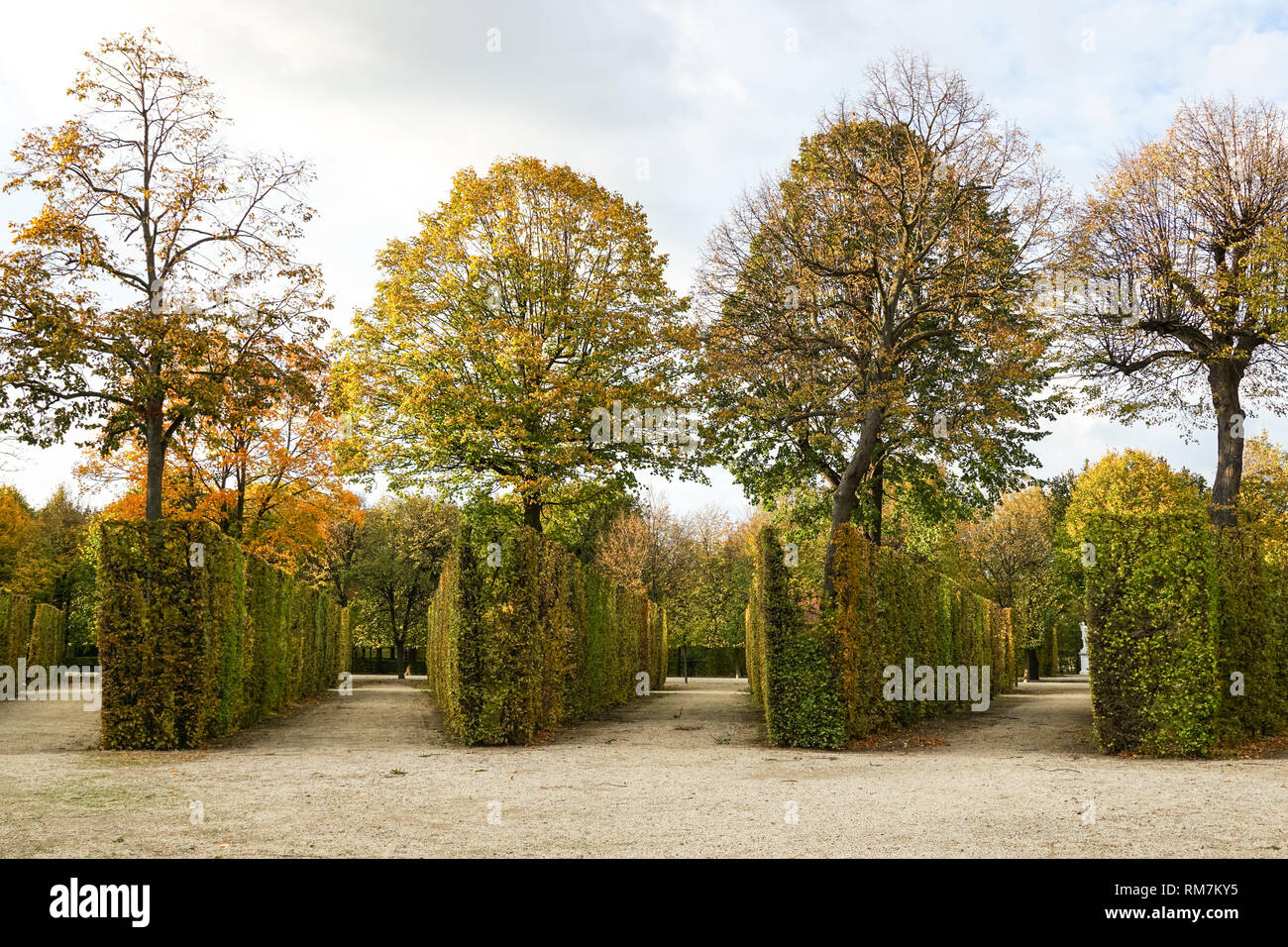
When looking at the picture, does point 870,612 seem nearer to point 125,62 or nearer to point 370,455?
point 370,455

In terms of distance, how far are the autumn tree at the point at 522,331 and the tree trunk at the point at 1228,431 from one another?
44.4 feet

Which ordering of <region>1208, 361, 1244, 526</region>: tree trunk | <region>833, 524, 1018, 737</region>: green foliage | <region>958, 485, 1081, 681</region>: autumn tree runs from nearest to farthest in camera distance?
<region>833, 524, 1018, 737</region>: green foliage → <region>1208, 361, 1244, 526</region>: tree trunk → <region>958, 485, 1081, 681</region>: autumn tree

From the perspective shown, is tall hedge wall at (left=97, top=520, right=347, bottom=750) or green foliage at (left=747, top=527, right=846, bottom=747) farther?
green foliage at (left=747, top=527, right=846, bottom=747)

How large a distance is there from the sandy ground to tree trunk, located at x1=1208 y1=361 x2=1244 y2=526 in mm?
9544

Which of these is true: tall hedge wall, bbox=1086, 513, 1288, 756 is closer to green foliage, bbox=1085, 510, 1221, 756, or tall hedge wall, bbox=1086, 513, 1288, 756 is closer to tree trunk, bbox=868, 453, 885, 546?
green foliage, bbox=1085, 510, 1221, 756

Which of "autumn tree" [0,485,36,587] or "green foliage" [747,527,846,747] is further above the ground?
"autumn tree" [0,485,36,587]

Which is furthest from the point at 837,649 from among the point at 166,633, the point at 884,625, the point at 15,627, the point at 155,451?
the point at 15,627

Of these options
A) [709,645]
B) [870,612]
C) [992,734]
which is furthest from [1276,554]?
[709,645]

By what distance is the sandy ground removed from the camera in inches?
289

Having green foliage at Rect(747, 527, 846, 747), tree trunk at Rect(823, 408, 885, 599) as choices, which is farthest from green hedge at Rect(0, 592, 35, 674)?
tree trunk at Rect(823, 408, 885, 599)

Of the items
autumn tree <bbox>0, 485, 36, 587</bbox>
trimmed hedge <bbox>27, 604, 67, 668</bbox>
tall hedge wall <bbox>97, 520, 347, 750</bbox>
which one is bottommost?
trimmed hedge <bbox>27, 604, 67, 668</bbox>

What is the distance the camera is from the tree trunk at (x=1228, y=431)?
22.3 m

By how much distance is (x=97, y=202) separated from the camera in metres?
19.9

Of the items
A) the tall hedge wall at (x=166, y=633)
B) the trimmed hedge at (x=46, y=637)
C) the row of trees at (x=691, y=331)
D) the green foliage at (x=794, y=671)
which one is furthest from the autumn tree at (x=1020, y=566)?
the trimmed hedge at (x=46, y=637)
